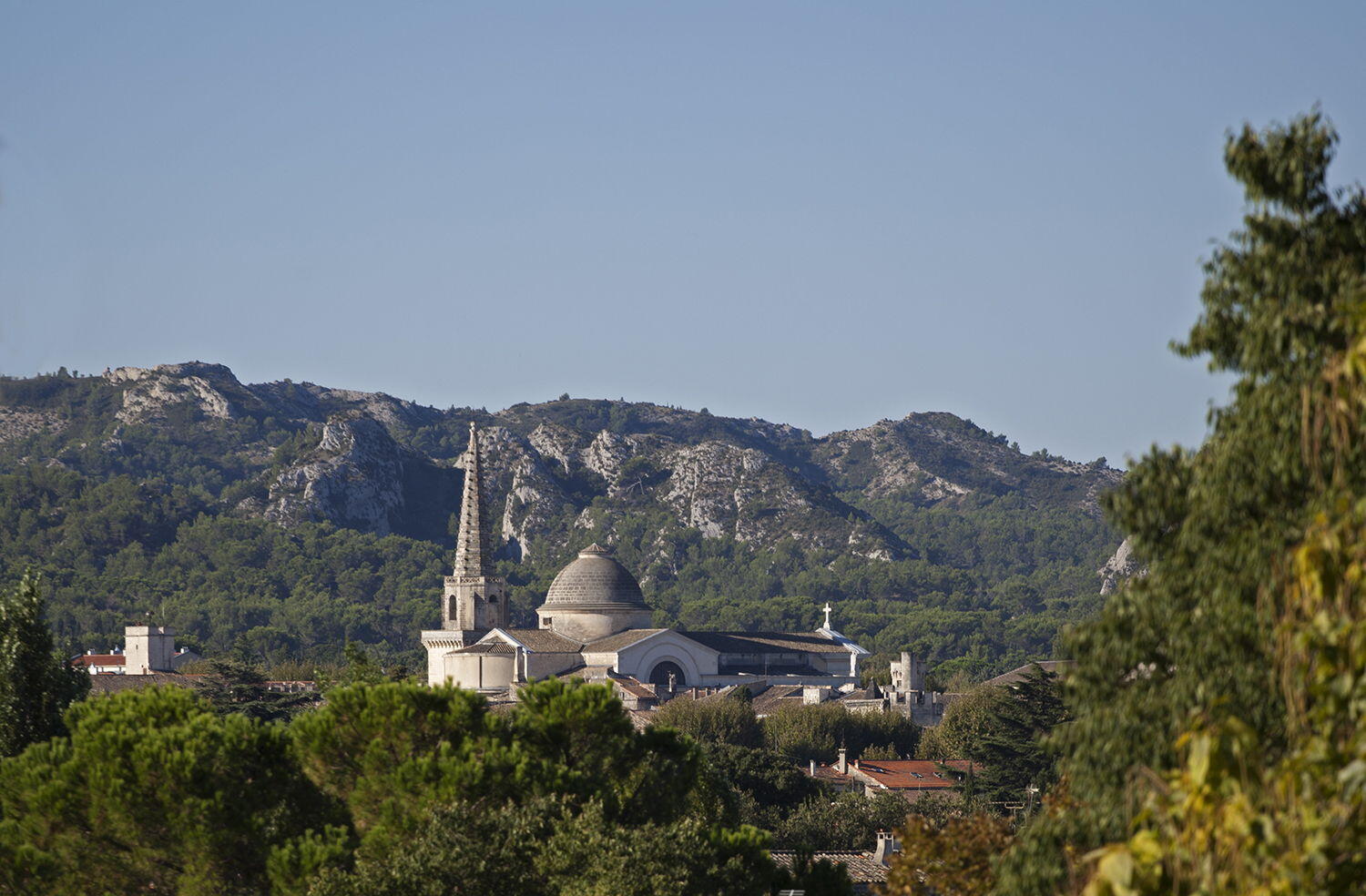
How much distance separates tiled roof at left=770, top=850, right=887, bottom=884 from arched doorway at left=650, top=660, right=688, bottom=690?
49.0 m

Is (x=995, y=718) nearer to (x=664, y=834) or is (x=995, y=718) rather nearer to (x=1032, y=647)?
(x=664, y=834)

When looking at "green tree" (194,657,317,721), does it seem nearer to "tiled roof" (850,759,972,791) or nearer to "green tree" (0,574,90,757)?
"tiled roof" (850,759,972,791)

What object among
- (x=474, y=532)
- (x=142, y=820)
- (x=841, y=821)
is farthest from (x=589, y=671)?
(x=142, y=820)

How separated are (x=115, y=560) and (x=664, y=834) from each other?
16271cm

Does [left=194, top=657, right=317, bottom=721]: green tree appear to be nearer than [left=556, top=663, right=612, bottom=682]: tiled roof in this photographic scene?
Answer: Yes

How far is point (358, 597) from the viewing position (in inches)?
7313

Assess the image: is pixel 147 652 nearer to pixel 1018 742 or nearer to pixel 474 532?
pixel 474 532

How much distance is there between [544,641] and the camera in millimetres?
95125

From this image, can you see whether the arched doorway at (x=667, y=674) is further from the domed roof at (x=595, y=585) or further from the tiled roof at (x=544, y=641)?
the domed roof at (x=595, y=585)

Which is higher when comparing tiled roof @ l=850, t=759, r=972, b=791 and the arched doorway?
the arched doorway

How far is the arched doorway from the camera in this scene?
94.6 metres

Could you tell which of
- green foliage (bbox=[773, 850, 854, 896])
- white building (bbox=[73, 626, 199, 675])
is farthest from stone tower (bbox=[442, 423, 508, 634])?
green foliage (bbox=[773, 850, 854, 896])

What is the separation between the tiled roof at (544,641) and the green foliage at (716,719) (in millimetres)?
14622

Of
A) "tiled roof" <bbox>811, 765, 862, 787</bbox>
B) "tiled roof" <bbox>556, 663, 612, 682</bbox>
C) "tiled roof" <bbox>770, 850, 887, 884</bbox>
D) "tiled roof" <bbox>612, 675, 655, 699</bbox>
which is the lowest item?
"tiled roof" <bbox>770, 850, 887, 884</bbox>
